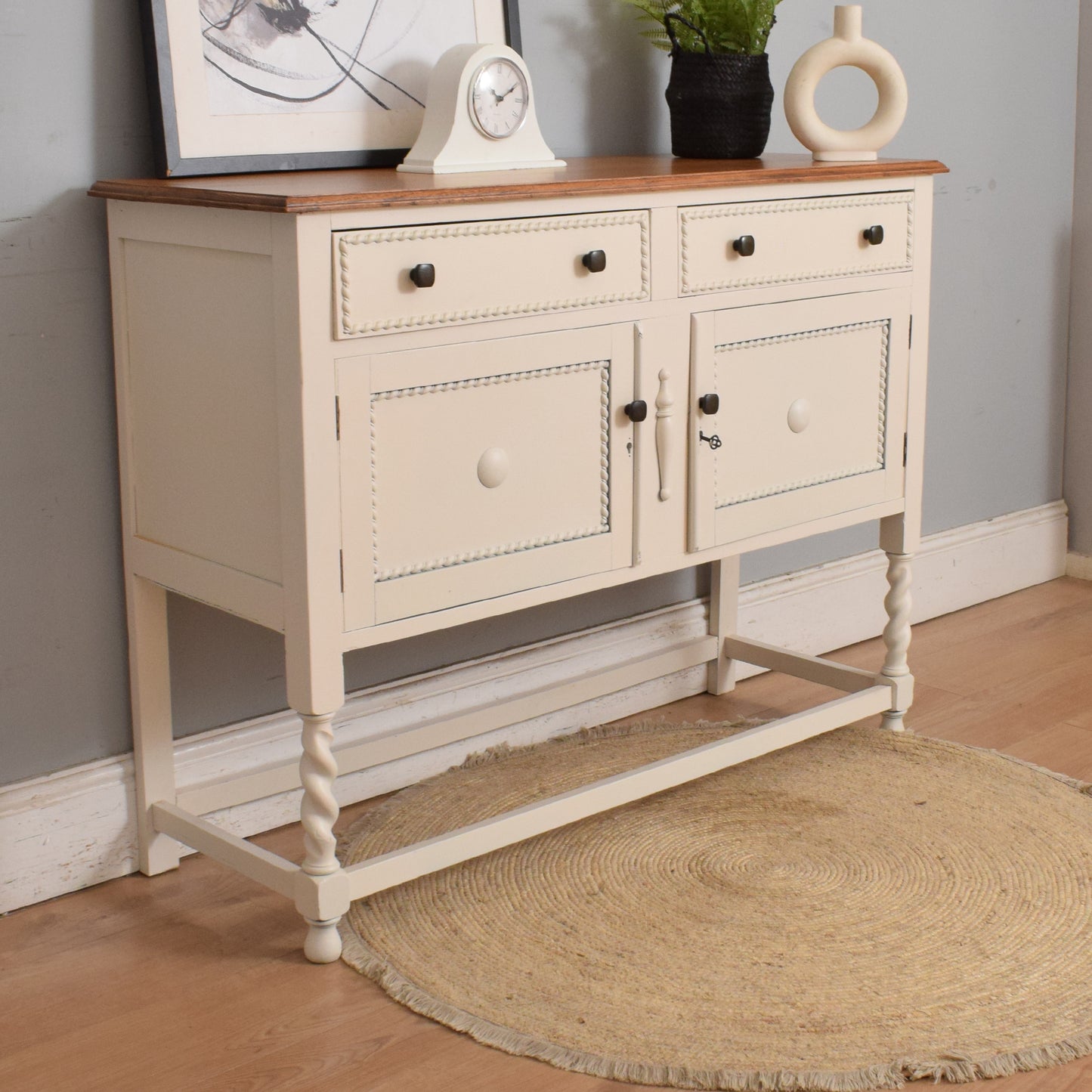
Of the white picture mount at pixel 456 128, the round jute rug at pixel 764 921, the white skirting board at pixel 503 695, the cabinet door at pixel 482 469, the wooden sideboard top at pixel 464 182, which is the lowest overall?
the round jute rug at pixel 764 921


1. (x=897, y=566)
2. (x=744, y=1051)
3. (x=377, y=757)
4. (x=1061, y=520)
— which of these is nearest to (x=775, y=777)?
(x=897, y=566)

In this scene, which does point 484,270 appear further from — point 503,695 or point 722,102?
point 503,695

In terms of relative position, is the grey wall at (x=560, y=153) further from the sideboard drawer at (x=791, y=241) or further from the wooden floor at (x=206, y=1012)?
the sideboard drawer at (x=791, y=241)

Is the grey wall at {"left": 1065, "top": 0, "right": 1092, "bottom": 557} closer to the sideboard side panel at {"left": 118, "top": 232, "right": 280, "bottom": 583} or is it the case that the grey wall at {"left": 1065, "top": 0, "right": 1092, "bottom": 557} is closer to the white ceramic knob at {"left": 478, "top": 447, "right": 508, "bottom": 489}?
the white ceramic knob at {"left": 478, "top": 447, "right": 508, "bottom": 489}

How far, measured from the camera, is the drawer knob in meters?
2.07

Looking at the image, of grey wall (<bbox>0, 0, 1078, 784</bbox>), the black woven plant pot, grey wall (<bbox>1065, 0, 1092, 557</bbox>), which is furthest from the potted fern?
grey wall (<bbox>1065, 0, 1092, 557</bbox>)

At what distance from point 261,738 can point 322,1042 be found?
0.62m

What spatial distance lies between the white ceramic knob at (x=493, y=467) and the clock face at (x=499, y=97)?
0.46 metres

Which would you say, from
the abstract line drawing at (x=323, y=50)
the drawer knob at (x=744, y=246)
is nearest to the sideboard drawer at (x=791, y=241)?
the drawer knob at (x=744, y=246)

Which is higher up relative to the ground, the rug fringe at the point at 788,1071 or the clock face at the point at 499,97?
the clock face at the point at 499,97

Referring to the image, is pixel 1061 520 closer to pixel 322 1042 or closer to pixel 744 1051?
pixel 744 1051

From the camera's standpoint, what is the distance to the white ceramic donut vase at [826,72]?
2.30 meters

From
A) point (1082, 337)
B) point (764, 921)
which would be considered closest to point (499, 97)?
point (764, 921)

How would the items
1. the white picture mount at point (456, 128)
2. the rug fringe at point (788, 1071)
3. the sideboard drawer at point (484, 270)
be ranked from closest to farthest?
the rug fringe at point (788, 1071), the sideboard drawer at point (484, 270), the white picture mount at point (456, 128)
